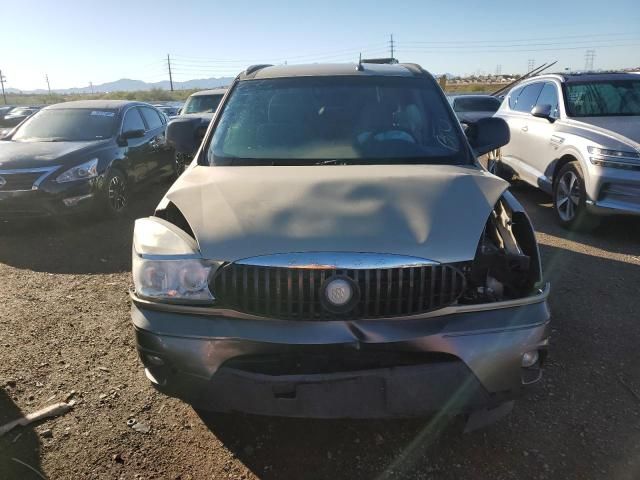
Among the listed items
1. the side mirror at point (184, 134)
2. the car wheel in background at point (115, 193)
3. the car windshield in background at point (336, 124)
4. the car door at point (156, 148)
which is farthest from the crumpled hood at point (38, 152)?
the car windshield in background at point (336, 124)

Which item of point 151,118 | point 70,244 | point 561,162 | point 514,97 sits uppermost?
point 514,97

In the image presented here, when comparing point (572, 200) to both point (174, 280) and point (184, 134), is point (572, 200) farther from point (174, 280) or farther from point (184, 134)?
point (174, 280)

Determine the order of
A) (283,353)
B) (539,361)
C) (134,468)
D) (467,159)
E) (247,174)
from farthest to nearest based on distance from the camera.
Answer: (467,159), (247,174), (134,468), (539,361), (283,353)

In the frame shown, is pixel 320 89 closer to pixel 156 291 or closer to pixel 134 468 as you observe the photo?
pixel 156 291

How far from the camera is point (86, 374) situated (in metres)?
3.18

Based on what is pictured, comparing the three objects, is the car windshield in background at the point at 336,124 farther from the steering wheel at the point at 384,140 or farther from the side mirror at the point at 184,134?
the side mirror at the point at 184,134

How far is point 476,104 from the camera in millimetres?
14664

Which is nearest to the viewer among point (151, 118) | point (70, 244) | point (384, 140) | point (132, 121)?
point (384, 140)

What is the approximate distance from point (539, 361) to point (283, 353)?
3.79 feet

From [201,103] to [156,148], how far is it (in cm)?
428

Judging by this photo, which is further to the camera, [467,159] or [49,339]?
[49,339]

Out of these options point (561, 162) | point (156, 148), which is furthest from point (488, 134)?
point (156, 148)

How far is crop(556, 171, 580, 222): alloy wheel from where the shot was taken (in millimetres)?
5988

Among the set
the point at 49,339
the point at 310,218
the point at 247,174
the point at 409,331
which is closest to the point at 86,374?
the point at 49,339
